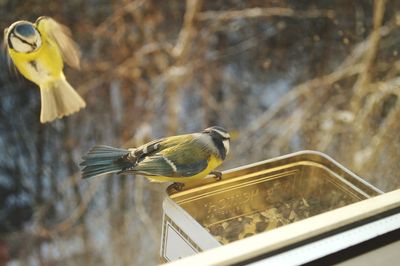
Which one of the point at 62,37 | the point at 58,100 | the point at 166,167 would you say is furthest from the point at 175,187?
the point at 62,37

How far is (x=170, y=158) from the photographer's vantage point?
70.5 inches

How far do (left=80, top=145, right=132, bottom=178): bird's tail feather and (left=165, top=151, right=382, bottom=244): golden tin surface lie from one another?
25 cm

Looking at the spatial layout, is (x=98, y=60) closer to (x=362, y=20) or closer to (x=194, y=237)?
(x=194, y=237)

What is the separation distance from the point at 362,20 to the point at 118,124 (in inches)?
40.8

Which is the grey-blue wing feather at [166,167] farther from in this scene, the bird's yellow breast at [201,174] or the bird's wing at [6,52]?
the bird's wing at [6,52]

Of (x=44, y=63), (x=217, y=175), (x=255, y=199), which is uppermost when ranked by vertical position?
(x=44, y=63)

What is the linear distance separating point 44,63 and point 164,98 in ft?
1.22

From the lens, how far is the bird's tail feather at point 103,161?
64.6 inches

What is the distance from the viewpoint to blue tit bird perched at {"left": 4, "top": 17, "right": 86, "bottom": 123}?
4.83ft

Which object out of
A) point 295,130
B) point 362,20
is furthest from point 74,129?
point 362,20

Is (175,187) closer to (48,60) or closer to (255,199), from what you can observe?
(255,199)

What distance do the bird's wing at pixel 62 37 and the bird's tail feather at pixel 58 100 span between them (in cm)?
6

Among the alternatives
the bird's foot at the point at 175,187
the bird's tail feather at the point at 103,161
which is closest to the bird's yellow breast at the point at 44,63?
the bird's tail feather at the point at 103,161

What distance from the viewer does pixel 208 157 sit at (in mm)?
1842
